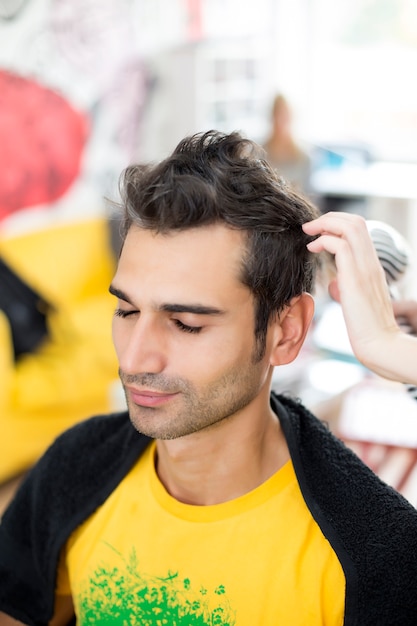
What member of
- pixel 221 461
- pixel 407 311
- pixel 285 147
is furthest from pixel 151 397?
pixel 285 147

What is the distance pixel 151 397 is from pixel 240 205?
287 millimetres

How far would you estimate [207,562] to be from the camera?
1.08m

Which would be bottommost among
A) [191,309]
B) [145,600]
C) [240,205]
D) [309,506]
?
[145,600]

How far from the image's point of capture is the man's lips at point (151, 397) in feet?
3.35

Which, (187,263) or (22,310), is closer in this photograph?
(187,263)

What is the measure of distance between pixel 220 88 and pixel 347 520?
3.80 m

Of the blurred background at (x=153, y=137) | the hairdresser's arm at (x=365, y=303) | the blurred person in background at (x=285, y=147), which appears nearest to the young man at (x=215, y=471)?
the hairdresser's arm at (x=365, y=303)

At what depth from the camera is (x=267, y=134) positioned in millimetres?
4500

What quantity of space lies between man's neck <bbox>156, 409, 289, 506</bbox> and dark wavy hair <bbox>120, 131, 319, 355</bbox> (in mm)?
143

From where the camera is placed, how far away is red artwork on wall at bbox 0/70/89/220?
11.0 feet

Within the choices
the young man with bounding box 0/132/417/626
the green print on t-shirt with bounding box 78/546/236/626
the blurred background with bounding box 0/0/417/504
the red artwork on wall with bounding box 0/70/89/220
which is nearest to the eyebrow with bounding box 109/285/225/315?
the young man with bounding box 0/132/417/626

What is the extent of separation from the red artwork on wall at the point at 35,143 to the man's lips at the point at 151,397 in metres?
2.54

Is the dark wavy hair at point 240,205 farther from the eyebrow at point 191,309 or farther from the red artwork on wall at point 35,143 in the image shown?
the red artwork on wall at point 35,143

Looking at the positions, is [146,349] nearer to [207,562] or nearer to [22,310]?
[207,562]
